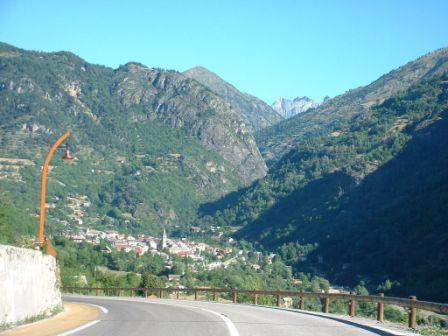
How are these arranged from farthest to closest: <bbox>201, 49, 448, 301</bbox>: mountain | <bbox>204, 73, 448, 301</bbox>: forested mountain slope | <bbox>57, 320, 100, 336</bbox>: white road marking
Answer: <bbox>204, 73, 448, 301</bbox>: forested mountain slope → <bbox>201, 49, 448, 301</bbox>: mountain → <bbox>57, 320, 100, 336</bbox>: white road marking

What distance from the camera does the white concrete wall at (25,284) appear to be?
1505cm

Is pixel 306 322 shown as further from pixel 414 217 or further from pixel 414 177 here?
pixel 414 177

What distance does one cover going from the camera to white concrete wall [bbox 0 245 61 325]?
49.4ft

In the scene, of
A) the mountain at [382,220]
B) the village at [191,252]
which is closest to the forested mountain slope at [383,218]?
the mountain at [382,220]

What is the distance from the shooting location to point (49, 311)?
64.9 ft

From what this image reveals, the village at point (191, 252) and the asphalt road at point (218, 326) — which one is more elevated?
the village at point (191, 252)

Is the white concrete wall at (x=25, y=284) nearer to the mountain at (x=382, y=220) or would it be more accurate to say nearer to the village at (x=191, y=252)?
the mountain at (x=382, y=220)

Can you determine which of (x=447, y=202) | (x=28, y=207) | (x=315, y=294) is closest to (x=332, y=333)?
(x=315, y=294)

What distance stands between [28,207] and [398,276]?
359ft

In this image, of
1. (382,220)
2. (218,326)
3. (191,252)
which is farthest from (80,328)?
(191,252)

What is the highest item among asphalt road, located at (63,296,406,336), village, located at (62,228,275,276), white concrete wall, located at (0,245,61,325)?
village, located at (62,228,275,276)

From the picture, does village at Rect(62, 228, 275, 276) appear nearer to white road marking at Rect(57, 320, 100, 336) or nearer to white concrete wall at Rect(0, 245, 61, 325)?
white concrete wall at Rect(0, 245, 61, 325)

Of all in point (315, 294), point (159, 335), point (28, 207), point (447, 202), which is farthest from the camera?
point (28, 207)

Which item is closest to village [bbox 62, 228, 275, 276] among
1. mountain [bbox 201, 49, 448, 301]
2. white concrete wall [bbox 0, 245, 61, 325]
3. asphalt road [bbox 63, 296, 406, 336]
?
mountain [bbox 201, 49, 448, 301]
